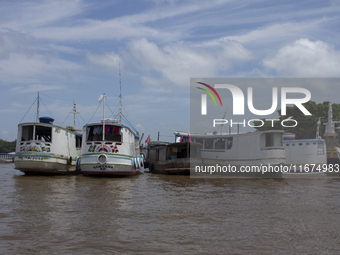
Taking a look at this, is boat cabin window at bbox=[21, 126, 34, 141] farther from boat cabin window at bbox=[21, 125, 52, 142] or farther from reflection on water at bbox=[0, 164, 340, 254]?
reflection on water at bbox=[0, 164, 340, 254]

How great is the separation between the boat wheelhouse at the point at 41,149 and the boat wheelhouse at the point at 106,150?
1.98 meters

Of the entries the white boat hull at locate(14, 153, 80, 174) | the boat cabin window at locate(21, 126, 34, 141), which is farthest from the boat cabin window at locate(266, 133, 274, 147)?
the boat cabin window at locate(21, 126, 34, 141)

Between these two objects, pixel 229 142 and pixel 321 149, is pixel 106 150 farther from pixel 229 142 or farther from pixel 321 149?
pixel 321 149

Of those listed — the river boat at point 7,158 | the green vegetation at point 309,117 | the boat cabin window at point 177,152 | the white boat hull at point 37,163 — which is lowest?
the river boat at point 7,158

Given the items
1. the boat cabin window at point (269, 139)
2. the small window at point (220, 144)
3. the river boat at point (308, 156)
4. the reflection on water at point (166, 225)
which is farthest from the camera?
the small window at point (220, 144)

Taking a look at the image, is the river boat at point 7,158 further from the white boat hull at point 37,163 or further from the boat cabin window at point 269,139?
the boat cabin window at point 269,139

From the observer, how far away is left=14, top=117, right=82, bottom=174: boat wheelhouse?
19.3 m

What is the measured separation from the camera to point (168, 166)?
2466 cm

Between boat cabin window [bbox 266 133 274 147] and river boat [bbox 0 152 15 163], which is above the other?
A: boat cabin window [bbox 266 133 274 147]

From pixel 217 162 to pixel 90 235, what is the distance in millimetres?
20599

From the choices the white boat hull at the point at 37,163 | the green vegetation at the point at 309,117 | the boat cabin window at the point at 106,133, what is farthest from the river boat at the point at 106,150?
the green vegetation at the point at 309,117

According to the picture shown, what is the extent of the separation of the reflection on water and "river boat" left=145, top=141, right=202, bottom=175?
1204cm

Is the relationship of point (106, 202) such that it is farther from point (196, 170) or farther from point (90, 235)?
point (196, 170)

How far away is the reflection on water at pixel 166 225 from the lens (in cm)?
570
